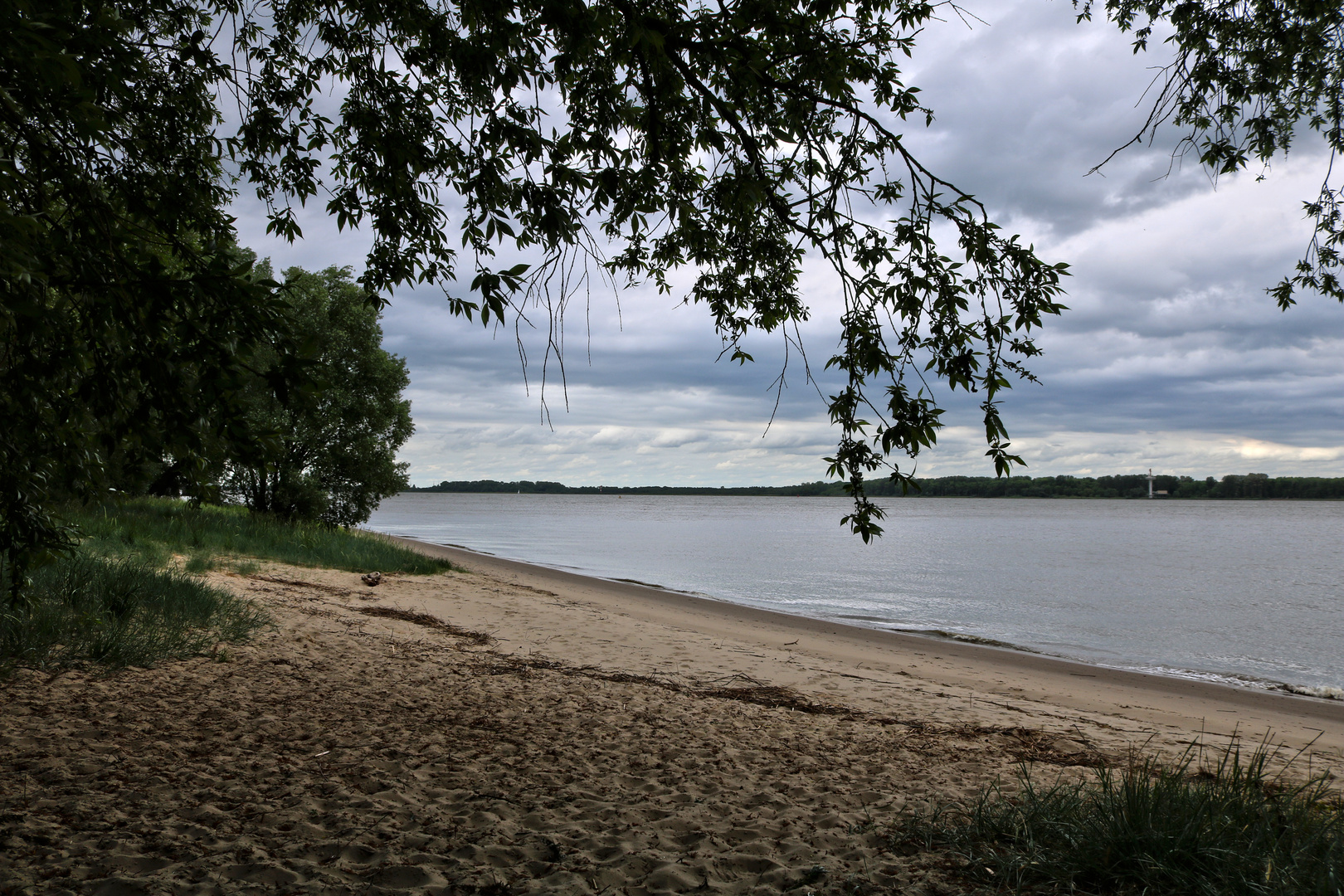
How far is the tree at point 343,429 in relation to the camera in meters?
24.4

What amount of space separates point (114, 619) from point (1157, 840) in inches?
325

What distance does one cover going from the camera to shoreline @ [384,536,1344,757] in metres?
8.86

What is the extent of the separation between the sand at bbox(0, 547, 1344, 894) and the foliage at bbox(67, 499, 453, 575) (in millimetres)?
5695

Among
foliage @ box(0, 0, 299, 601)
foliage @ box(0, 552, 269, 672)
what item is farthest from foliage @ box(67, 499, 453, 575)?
foliage @ box(0, 0, 299, 601)

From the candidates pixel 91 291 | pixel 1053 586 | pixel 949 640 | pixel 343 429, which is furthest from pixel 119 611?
pixel 1053 586

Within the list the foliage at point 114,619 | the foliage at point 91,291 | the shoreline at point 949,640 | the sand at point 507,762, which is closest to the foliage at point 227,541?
the foliage at point 114,619

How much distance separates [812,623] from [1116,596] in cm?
1247

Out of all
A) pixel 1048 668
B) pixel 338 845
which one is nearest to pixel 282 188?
pixel 338 845

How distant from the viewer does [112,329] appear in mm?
3646

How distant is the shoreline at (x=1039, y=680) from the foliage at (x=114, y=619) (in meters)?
6.90

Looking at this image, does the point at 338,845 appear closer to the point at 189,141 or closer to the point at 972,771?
the point at 972,771

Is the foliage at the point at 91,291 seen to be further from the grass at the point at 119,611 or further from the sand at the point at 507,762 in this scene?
the sand at the point at 507,762

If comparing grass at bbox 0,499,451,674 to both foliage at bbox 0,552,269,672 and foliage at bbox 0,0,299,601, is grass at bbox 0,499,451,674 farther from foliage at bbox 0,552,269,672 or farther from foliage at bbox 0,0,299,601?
foliage at bbox 0,0,299,601

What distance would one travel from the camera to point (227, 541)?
16.9 meters
